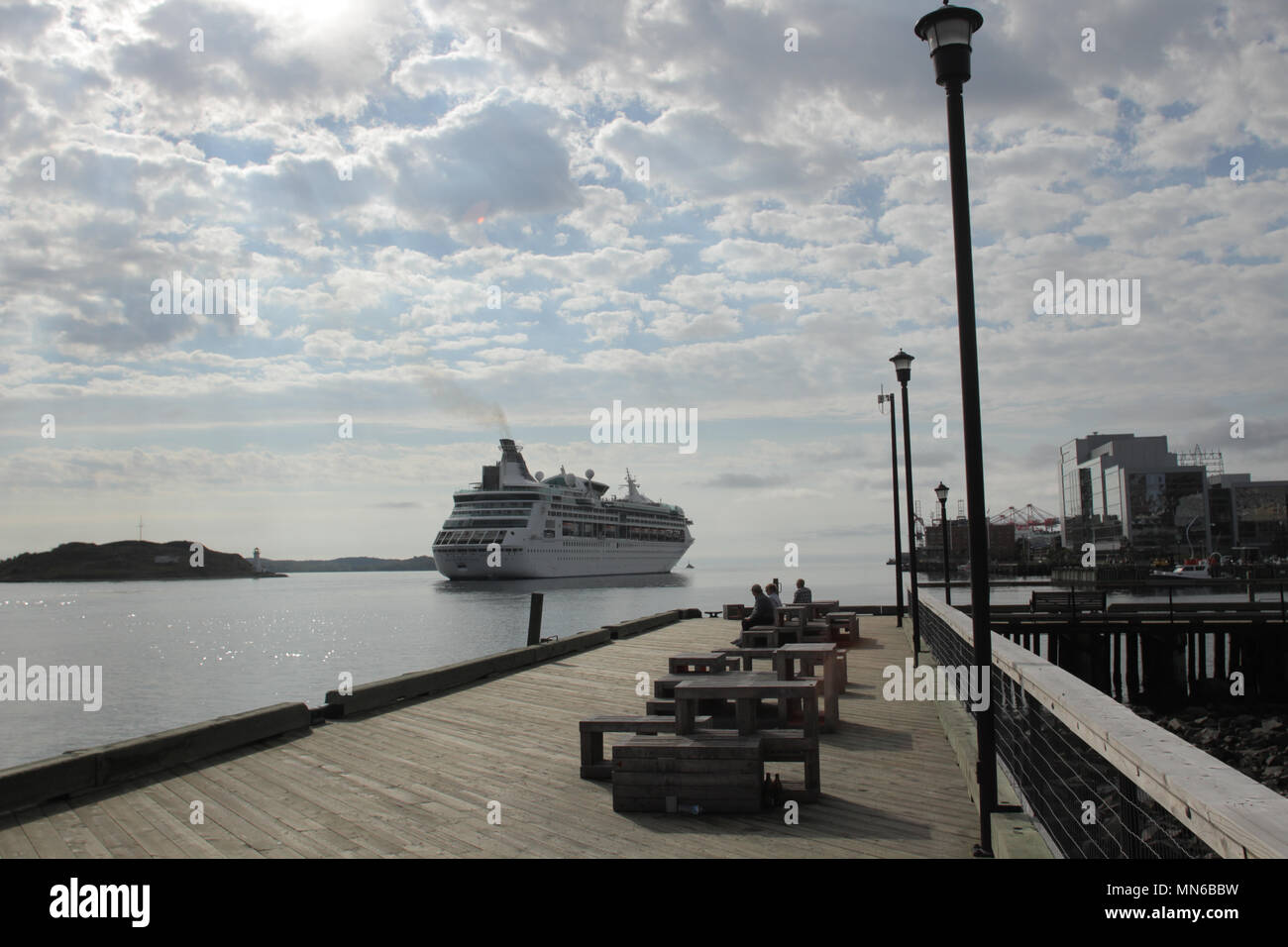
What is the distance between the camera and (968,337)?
15.9ft

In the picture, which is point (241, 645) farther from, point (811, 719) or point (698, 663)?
point (811, 719)

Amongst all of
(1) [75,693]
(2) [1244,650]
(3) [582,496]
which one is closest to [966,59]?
(2) [1244,650]

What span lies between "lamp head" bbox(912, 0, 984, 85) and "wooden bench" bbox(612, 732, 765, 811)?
13.3ft

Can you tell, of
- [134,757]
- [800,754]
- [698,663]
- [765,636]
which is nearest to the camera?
[800,754]

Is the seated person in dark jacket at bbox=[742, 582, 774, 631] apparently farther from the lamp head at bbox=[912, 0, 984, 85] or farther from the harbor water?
the harbor water

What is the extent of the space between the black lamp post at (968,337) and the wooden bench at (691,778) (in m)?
1.29

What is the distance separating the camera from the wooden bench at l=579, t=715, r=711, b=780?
19.0 feet

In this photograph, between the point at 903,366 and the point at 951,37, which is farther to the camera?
the point at 903,366

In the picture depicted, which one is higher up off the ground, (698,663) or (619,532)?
(619,532)

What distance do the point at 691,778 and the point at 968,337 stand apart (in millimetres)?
2975

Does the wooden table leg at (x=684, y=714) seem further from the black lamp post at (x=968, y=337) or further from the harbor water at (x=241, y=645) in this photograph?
the harbor water at (x=241, y=645)

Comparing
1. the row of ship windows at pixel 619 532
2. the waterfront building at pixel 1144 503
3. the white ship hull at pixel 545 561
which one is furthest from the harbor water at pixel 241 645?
the waterfront building at pixel 1144 503

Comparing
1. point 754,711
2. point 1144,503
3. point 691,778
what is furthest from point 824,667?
point 1144,503

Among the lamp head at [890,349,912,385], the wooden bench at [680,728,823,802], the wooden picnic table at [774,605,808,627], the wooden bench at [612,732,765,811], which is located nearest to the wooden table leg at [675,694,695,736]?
the wooden bench at [612,732,765,811]
